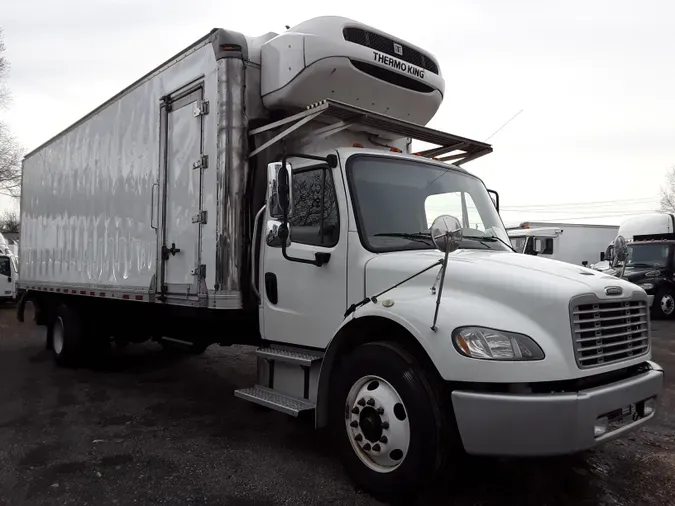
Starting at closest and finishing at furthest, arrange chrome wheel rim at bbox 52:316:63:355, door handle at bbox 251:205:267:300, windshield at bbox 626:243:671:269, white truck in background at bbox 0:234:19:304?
door handle at bbox 251:205:267:300 → chrome wheel rim at bbox 52:316:63:355 → windshield at bbox 626:243:671:269 → white truck in background at bbox 0:234:19:304

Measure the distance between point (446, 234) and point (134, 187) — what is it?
4431 millimetres

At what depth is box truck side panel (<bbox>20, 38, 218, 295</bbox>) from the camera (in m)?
5.21

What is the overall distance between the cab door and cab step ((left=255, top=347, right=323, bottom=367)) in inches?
3.4

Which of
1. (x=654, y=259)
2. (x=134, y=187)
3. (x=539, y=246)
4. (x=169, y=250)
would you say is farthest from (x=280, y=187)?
(x=654, y=259)

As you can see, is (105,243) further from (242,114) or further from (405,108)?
(405,108)

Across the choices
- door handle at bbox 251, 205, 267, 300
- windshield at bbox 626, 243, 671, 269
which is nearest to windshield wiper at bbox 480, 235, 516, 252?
door handle at bbox 251, 205, 267, 300

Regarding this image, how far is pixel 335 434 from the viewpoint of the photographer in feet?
12.4

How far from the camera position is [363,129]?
16.0 feet

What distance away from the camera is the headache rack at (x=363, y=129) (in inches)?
168

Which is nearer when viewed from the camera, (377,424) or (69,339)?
(377,424)

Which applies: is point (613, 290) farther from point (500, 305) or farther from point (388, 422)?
point (388, 422)

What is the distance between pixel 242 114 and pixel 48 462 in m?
3.20

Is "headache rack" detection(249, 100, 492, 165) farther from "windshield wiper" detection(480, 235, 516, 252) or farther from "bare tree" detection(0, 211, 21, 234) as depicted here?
"bare tree" detection(0, 211, 21, 234)

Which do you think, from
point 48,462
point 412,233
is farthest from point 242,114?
point 48,462
